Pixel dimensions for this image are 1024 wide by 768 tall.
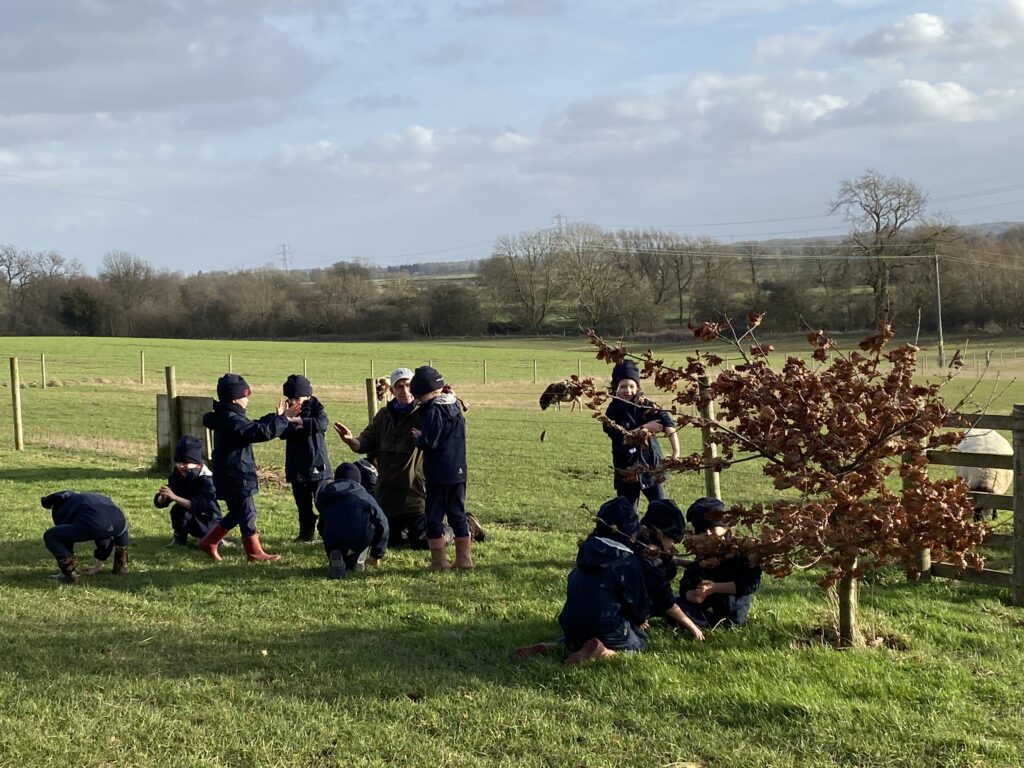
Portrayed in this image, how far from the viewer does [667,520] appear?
21.1 feet

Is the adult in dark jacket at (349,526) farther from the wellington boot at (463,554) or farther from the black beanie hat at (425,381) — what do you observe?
the black beanie hat at (425,381)

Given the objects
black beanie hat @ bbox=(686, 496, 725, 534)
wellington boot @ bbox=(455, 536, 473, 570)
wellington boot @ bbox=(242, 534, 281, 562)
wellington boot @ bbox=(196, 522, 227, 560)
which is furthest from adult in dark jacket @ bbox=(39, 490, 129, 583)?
black beanie hat @ bbox=(686, 496, 725, 534)

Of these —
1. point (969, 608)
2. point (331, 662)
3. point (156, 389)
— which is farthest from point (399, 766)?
point (156, 389)

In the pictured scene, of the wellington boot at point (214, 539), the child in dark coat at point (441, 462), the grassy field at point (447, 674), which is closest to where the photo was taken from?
the grassy field at point (447, 674)

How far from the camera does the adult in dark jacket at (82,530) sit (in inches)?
312

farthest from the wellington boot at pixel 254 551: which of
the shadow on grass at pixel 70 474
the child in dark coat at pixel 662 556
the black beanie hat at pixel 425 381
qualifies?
the shadow on grass at pixel 70 474

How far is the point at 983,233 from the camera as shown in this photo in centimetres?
9488

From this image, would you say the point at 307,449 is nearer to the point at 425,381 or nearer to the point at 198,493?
the point at 198,493

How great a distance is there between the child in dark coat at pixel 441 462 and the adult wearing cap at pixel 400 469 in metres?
0.90

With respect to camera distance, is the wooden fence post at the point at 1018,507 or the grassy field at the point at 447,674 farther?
the wooden fence post at the point at 1018,507

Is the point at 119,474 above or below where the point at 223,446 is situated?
below

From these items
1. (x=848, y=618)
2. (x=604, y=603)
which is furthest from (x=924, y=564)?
(x=604, y=603)

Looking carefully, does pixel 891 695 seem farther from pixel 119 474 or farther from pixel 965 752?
pixel 119 474

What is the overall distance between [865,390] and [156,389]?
36.3 metres
